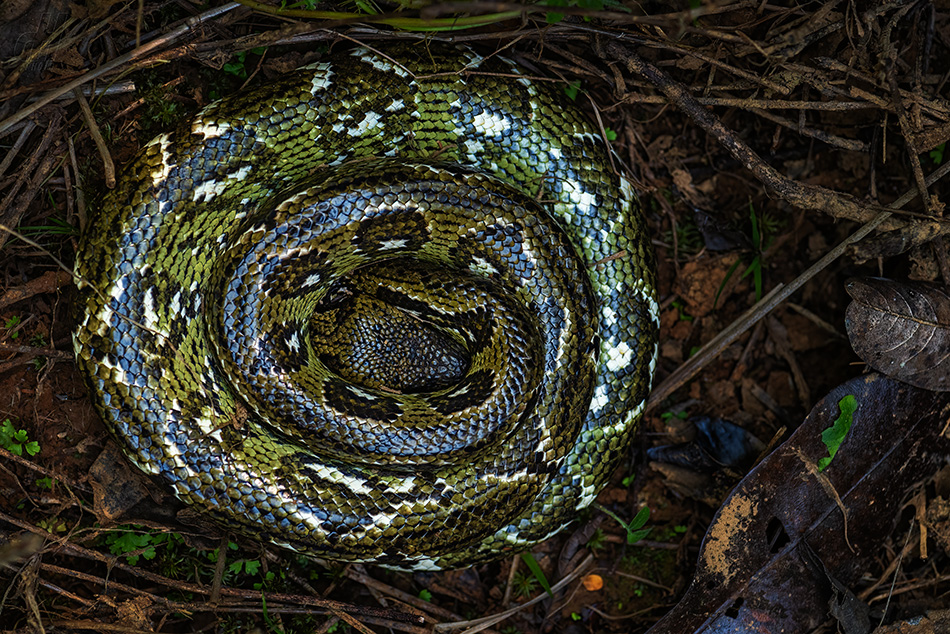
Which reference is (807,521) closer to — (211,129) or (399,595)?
(399,595)

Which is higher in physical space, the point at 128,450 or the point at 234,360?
the point at 234,360

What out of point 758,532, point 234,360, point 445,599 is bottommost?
point 445,599

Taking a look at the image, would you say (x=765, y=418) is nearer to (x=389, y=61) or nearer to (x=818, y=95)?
(x=818, y=95)

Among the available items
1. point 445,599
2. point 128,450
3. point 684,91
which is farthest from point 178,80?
point 445,599

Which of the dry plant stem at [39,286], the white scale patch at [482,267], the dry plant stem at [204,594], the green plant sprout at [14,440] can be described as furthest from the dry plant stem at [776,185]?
the green plant sprout at [14,440]

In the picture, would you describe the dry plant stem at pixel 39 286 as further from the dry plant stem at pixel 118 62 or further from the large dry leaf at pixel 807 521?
the large dry leaf at pixel 807 521

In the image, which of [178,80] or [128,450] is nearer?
[128,450]

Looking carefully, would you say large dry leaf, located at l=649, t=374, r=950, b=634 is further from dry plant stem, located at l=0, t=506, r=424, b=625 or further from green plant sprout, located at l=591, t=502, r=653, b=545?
dry plant stem, located at l=0, t=506, r=424, b=625
